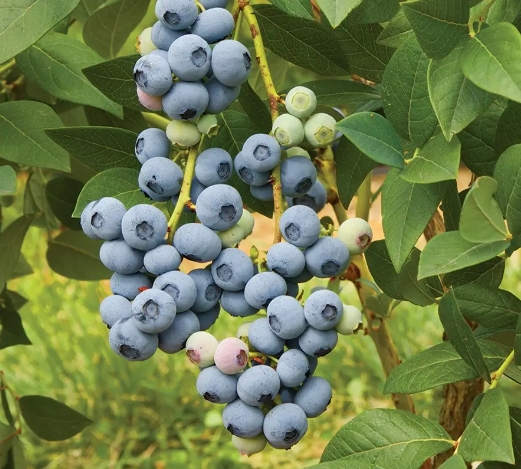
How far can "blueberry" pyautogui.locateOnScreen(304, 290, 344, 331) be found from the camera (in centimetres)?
52

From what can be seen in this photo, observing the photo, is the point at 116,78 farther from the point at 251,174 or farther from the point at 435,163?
the point at 435,163

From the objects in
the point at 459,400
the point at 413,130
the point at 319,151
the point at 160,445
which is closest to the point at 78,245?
the point at 319,151

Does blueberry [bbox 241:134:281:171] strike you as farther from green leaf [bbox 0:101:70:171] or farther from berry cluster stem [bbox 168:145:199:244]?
green leaf [bbox 0:101:70:171]

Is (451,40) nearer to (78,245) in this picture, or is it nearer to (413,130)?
(413,130)

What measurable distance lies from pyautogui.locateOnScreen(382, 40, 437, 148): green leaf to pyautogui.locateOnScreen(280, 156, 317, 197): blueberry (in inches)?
2.5

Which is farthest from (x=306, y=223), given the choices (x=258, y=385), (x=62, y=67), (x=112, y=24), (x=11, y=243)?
(x=11, y=243)

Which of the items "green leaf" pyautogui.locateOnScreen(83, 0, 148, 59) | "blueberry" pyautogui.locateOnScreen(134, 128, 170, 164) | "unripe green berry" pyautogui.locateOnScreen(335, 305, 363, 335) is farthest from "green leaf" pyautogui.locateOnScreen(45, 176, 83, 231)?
"unripe green berry" pyautogui.locateOnScreen(335, 305, 363, 335)

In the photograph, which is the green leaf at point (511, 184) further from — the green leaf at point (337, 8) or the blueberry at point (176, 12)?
the blueberry at point (176, 12)

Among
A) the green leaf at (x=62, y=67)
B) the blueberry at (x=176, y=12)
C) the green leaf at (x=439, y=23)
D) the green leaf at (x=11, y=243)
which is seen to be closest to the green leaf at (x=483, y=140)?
the green leaf at (x=439, y=23)

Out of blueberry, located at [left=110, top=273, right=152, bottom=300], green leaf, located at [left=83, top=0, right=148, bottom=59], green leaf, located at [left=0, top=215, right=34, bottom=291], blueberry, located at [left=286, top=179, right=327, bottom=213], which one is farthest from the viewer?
green leaf, located at [left=0, top=215, right=34, bottom=291]

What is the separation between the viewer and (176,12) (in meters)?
0.55

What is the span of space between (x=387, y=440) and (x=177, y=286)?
0.17 metres

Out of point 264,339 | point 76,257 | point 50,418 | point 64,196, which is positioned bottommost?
point 50,418

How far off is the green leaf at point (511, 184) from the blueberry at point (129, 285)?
234 mm
